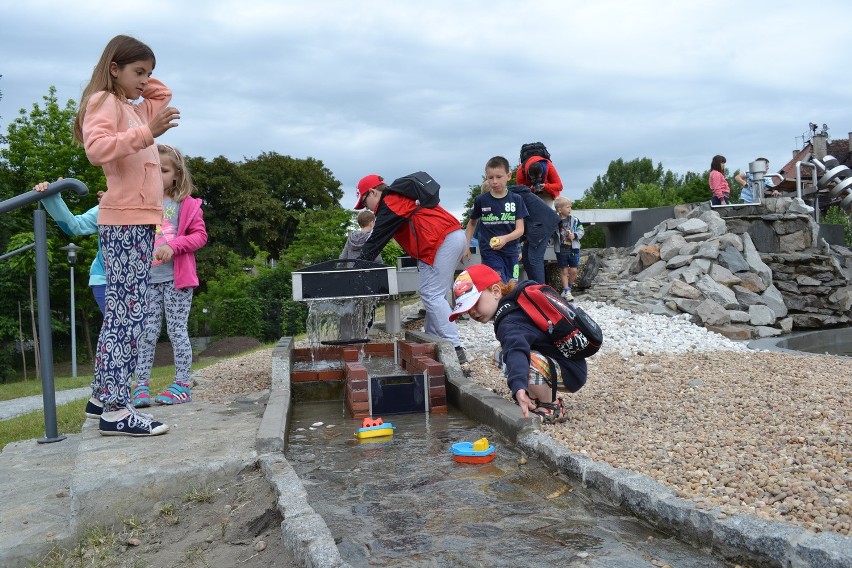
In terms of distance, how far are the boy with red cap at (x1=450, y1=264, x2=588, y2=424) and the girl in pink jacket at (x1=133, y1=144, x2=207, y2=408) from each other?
226 centimetres

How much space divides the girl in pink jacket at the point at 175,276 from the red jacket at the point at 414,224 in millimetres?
1529

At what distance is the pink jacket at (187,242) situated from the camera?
563 cm

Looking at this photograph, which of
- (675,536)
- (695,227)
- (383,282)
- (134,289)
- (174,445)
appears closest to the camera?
(675,536)

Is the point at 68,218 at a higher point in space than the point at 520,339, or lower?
higher

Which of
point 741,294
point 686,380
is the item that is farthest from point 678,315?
point 686,380

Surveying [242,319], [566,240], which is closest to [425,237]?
[566,240]

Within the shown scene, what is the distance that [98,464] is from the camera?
3.62 metres

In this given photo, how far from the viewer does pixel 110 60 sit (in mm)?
4223

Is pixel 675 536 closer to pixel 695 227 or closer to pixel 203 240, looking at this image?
pixel 203 240

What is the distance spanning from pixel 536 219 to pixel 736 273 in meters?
5.62

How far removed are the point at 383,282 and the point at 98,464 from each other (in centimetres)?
298

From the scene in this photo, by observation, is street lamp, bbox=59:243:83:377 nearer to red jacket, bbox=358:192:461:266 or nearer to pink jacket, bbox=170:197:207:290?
pink jacket, bbox=170:197:207:290

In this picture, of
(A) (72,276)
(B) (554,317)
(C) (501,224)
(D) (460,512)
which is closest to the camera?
(D) (460,512)

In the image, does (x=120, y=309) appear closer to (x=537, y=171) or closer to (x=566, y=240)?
(x=537, y=171)
